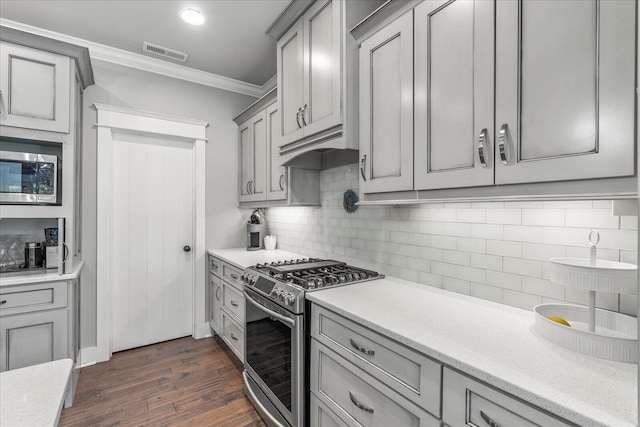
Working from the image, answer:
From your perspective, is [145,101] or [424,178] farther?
[145,101]

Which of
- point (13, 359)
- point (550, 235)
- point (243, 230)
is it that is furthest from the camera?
point (243, 230)

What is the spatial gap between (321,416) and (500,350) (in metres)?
1.03

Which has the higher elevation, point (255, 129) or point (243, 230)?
point (255, 129)

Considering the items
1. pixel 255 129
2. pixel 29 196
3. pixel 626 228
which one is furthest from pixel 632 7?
pixel 29 196

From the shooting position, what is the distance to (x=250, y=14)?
7.79 feet

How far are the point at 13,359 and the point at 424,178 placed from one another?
9.45 ft

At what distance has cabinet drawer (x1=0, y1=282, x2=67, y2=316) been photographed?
6.85 feet

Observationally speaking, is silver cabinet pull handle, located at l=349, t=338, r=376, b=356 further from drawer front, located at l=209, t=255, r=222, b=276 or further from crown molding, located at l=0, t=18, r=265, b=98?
crown molding, located at l=0, t=18, r=265, b=98

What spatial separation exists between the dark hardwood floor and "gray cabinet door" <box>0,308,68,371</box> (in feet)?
1.43

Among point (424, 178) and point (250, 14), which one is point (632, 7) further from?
point (250, 14)

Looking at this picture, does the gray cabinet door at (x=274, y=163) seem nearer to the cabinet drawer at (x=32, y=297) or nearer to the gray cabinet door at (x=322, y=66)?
the gray cabinet door at (x=322, y=66)

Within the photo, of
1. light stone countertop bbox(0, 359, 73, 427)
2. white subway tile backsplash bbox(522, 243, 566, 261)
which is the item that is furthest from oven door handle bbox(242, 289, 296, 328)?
white subway tile backsplash bbox(522, 243, 566, 261)

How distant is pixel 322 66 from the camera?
6.55ft

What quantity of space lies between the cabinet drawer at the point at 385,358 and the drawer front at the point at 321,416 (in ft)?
1.08
